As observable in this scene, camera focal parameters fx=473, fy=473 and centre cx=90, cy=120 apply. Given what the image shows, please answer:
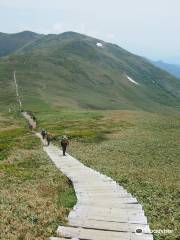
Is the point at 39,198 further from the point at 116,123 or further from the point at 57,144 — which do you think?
the point at 116,123

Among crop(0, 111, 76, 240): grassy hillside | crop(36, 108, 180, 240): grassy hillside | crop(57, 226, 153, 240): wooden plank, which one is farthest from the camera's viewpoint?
crop(36, 108, 180, 240): grassy hillside

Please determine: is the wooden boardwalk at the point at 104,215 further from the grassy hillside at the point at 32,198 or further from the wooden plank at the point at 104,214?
the grassy hillside at the point at 32,198

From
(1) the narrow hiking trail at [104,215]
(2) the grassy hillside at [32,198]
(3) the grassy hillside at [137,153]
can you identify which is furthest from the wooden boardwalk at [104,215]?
(3) the grassy hillside at [137,153]

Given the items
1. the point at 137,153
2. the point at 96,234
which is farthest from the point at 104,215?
the point at 137,153

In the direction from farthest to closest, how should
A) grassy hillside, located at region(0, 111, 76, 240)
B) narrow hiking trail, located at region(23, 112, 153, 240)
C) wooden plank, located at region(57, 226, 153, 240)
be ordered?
grassy hillside, located at region(0, 111, 76, 240) → narrow hiking trail, located at region(23, 112, 153, 240) → wooden plank, located at region(57, 226, 153, 240)

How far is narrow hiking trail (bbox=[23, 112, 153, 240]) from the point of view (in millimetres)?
21141

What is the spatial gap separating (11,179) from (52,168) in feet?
24.3

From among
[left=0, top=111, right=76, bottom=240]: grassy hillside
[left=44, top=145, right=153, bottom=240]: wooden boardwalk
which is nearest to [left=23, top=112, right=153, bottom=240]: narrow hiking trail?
[left=44, top=145, right=153, bottom=240]: wooden boardwalk

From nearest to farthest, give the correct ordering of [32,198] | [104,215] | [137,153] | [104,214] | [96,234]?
[96,234] → [104,215] → [104,214] → [32,198] → [137,153]

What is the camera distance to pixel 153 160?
57562 millimetres

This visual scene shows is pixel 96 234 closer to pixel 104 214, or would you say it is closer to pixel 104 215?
pixel 104 215

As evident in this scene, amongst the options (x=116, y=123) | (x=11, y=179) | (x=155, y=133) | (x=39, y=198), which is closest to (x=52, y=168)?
(x=11, y=179)

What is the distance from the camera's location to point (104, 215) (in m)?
24.2

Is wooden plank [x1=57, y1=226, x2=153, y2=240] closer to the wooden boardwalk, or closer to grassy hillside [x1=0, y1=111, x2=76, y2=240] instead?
the wooden boardwalk
